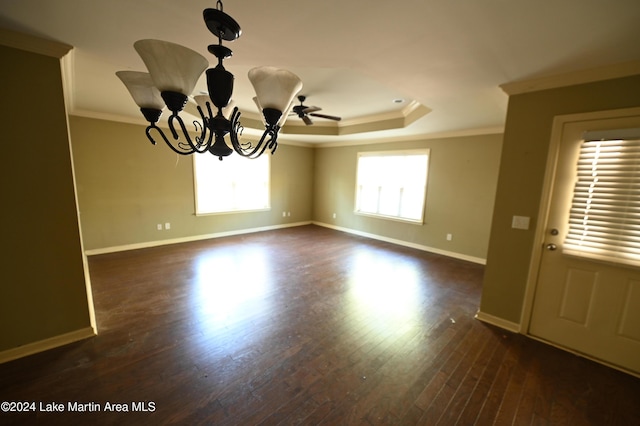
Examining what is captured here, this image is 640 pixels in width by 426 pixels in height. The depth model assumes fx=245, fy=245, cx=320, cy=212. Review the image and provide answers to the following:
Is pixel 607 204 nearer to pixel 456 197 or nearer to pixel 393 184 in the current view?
pixel 456 197

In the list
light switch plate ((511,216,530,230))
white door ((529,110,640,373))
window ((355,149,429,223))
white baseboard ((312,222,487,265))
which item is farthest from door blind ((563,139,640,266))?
window ((355,149,429,223))

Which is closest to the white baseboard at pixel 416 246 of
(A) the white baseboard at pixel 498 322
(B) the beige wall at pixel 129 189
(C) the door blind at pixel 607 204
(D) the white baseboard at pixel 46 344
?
(A) the white baseboard at pixel 498 322

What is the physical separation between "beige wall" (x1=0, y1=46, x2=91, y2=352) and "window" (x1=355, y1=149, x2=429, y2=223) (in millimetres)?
5204

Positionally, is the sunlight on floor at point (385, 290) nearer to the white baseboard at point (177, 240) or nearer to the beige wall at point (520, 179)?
the beige wall at point (520, 179)

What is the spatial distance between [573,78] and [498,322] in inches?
92.6

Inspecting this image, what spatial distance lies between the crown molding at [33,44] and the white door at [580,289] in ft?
13.6

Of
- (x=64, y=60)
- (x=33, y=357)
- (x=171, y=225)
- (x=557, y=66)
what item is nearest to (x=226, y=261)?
(x=171, y=225)

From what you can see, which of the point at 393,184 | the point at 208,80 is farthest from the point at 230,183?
the point at 208,80

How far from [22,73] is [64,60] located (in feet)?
1.13

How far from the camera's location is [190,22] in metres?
1.57

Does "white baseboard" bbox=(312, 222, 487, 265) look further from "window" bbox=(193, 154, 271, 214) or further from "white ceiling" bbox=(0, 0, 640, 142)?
"white ceiling" bbox=(0, 0, 640, 142)

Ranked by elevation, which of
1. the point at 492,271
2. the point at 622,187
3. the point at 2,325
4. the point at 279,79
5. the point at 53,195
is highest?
the point at 279,79

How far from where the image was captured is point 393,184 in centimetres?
565

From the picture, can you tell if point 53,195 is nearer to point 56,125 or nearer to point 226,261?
point 56,125
